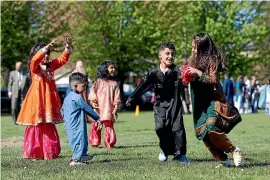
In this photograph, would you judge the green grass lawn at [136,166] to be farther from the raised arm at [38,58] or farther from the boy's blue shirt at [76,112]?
the raised arm at [38,58]

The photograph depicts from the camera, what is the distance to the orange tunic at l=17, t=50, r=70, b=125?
10461 millimetres

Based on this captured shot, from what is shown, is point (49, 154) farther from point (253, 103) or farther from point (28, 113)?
point (253, 103)

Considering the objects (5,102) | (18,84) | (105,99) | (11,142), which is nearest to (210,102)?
(105,99)

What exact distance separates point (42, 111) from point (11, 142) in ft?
13.5

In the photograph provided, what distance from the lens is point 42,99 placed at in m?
10.6

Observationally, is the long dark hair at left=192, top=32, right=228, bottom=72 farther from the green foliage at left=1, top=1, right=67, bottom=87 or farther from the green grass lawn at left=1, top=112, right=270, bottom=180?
the green foliage at left=1, top=1, right=67, bottom=87

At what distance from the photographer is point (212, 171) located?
314 inches

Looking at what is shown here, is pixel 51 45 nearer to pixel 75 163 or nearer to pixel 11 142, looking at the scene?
pixel 75 163

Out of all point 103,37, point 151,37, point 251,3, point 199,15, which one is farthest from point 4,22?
point 251,3

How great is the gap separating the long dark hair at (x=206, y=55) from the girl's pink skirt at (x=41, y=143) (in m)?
3.07

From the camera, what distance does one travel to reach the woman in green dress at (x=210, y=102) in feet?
27.1

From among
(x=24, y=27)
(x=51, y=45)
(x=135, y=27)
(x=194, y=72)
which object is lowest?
(x=194, y=72)

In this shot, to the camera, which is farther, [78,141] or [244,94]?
[244,94]

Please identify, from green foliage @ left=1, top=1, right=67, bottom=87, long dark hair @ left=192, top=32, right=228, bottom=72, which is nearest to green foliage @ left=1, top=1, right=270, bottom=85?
green foliage @ left=1, top=1, right=67, bottom=87
